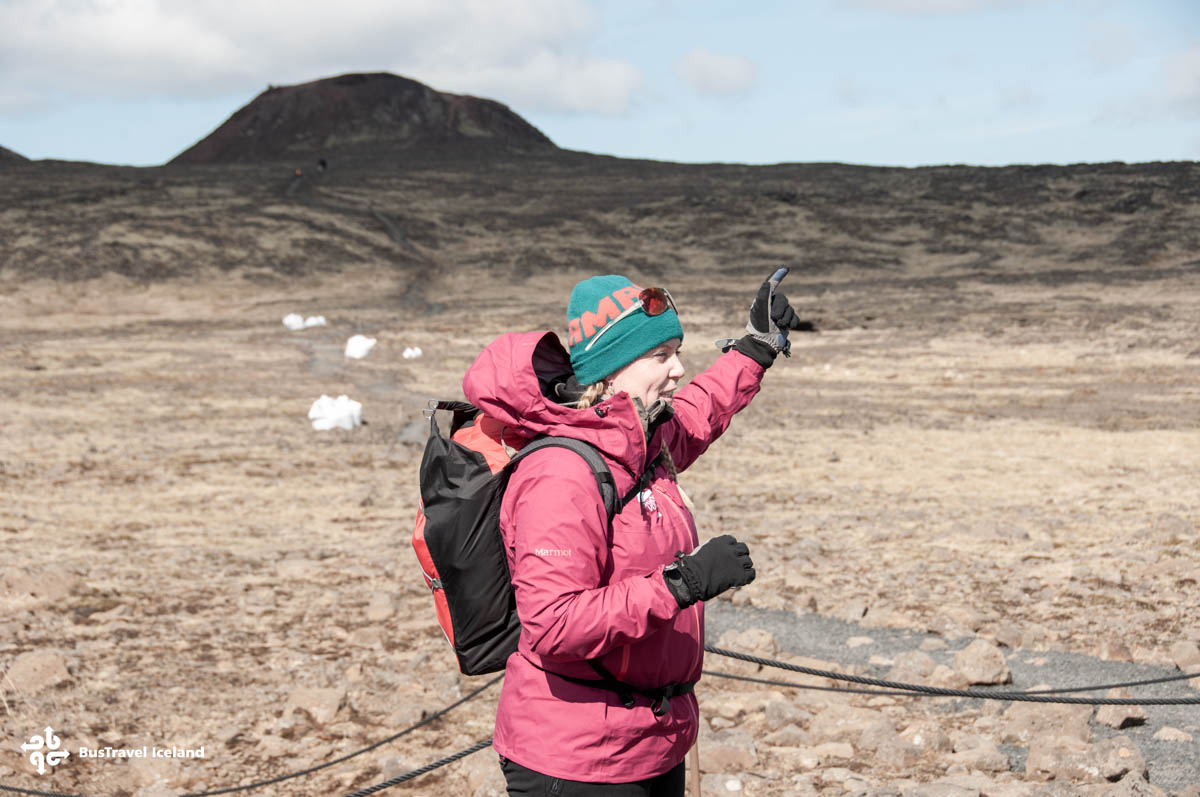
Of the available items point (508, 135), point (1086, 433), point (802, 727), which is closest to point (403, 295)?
point (1086, 433)

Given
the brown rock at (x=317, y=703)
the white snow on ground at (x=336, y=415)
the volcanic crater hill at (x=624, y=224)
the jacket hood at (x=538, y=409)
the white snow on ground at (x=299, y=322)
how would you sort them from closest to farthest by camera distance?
1. the jacket hood at (x=538, y=409)
2. the brown rock at (x=317, y=703)
3. the white snow on ground at (x=336, y=415)
4. the white snow on ground at (x=299, y=322)
5. the volcanic crater hill at (x=624, y=224)

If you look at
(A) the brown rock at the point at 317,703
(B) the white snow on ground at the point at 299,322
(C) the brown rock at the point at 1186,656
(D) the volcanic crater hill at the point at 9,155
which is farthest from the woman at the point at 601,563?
(D) the volcanic crater hill at the point at 9,155

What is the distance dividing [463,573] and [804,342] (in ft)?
60.2

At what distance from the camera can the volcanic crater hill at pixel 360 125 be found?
238 ft

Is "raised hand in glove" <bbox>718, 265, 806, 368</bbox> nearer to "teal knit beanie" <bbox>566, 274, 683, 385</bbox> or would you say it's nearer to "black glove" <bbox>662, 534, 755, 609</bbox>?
"teal knit beanie" <bbox>566, 274, 683, 385</bbox>

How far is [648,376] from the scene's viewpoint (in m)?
2.30

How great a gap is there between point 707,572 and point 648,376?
0.46 meters

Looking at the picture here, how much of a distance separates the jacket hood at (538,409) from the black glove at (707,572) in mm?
219

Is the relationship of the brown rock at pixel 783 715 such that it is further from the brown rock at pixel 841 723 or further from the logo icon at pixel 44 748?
the logo icon at pixel 44 748

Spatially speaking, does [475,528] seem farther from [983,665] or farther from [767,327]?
[983,665]

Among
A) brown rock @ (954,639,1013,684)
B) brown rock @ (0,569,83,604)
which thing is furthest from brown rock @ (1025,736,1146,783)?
brown rock @ (0,569,83,604)

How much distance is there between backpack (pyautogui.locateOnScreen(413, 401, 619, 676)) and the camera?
85.6 inches

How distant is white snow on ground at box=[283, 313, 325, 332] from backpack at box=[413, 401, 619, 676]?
22513 millimetres

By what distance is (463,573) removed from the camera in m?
2.23
